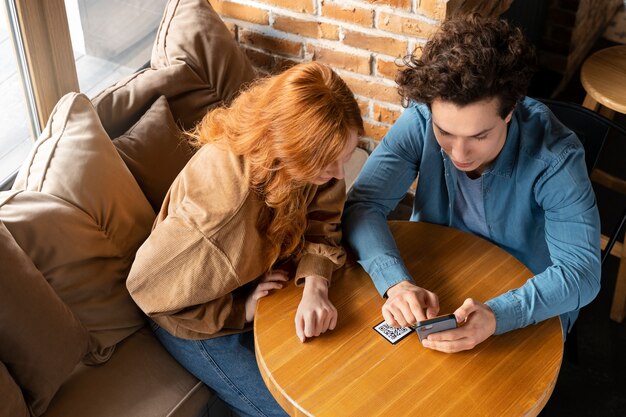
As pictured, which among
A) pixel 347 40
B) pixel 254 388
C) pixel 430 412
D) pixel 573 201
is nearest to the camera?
pixel 430 412

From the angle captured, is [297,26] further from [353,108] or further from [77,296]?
[77,296]

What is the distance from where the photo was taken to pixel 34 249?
1.69 metres

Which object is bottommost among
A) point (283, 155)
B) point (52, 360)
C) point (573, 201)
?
point (52, 360)

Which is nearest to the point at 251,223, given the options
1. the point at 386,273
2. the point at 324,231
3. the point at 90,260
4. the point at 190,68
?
the point at 324,231

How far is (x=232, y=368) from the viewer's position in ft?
6.01

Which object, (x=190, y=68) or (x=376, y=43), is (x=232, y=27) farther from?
(x=376, y=43)

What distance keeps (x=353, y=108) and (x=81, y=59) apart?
121 centimetres

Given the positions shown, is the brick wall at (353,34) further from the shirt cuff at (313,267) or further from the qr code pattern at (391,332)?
the qr code pattern at (391,332)

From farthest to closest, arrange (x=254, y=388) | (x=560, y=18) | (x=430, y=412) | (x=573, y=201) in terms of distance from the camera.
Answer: (x=560, y=18)
(x=254, y=388)
(x=573, y=201)
(x=430, y=412)

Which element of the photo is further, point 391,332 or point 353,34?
point 353,34

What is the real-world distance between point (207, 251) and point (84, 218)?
35 centimetres

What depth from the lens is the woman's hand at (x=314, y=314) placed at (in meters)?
1.60

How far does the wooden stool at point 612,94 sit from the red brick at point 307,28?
37.0 inches

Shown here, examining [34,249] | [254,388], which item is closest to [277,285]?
[254,388]
